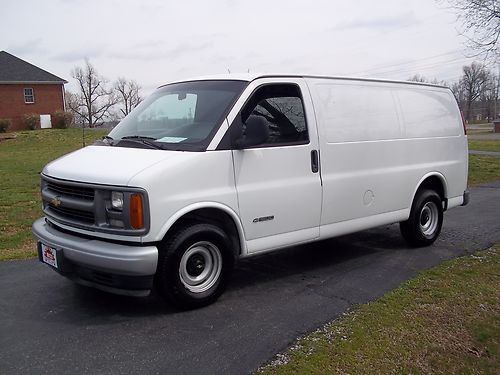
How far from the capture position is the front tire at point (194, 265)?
4031mm

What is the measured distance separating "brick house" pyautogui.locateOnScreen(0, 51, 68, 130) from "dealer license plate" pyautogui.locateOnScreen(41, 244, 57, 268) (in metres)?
36.4

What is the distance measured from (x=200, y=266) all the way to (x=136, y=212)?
89cm

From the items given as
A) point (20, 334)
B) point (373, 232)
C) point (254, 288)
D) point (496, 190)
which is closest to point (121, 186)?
point (20, 334)

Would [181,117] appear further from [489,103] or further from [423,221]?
[489,103]

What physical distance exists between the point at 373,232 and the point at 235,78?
12.6 feet

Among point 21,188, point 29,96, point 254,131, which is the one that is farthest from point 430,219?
point 29,96

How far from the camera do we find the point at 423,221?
6.67m

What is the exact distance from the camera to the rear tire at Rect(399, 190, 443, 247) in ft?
20.9

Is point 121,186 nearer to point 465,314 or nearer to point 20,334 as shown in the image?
point 20,334

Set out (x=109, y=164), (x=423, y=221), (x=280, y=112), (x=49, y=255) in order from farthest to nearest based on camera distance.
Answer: (x=423, y=221)
(x=280, y=112)
(x=49, y=255)
(x=109, y=164)

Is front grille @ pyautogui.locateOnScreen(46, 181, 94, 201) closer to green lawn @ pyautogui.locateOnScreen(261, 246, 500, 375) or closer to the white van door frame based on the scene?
the white van door frame

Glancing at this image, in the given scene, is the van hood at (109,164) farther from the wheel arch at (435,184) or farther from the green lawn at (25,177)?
the wheel arch at (435,184)

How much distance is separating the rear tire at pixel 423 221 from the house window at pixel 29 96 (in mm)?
39051

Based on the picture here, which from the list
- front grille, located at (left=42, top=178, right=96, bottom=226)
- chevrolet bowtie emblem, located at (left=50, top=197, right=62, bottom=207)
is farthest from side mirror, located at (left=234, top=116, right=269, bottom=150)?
chevrolet bowtie emblem, located at (left=50, top=197, right=62, bottom=207)
